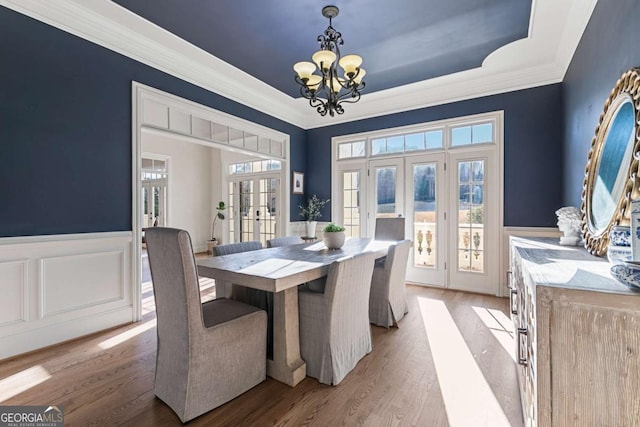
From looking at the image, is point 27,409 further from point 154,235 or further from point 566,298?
point 566,298

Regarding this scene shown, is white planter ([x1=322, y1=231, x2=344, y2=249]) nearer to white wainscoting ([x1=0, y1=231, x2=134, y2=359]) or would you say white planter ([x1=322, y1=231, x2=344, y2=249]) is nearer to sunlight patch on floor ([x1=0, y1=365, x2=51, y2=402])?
white wainscoting ([x1=0, y1=231, x2=134, y2=359])

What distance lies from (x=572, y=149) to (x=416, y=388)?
2.80m

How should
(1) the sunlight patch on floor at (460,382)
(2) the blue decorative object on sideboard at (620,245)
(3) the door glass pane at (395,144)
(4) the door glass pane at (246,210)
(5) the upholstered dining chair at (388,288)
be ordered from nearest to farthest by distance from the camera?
(2) the blue decorative object on sideboard at (620,245)
(1) the sunlight patch on floor at (460,382)
(5) the upholstered dining chair at (388,288)
(3) the door glass pane at (395,144)
(4) the door glass pane at (246,210)

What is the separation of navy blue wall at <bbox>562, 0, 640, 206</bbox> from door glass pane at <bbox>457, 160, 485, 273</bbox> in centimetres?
96

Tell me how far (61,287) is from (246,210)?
15.9 feet

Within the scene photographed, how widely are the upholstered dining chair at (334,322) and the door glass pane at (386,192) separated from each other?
8.82 feet

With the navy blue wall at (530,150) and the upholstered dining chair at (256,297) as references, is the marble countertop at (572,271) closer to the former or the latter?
the upholstered dining chair at (256,297)

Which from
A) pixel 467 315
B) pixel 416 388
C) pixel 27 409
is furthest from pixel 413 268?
pixel 27 409

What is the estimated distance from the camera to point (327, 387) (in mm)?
1938

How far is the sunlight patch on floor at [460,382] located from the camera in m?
1.65

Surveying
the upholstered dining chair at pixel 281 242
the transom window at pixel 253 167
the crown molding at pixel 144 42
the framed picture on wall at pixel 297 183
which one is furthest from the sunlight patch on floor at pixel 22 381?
the transom window at pixel 253 167

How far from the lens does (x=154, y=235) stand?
1.65 m

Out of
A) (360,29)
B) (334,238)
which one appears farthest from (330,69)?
(334,238)

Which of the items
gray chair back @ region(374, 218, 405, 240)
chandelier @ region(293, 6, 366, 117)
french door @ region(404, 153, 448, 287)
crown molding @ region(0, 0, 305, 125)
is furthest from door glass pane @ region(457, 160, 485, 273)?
crown molding @ region(0, 0, 305, 125)
